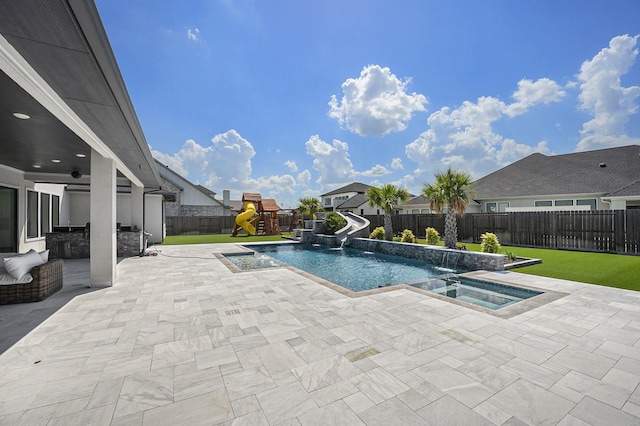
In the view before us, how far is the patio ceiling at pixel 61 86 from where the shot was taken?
7.42 feet

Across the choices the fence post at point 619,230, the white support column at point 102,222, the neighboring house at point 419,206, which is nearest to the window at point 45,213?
the white support column at point 102,222

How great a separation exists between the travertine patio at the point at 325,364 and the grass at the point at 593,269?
5.01 feet

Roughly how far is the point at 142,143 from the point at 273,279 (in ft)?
14.0


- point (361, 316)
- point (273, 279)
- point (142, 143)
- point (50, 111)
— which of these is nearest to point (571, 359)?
point (361, 316)

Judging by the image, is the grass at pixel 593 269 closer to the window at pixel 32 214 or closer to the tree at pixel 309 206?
the window at pixel 32 214

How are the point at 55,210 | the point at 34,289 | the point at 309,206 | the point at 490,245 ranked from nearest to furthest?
the point at 34,289
the point at 490,245
the point at 55,210
the point at 309,206

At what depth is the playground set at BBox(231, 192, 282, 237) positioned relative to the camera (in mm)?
22453

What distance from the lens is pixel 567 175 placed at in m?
17.6

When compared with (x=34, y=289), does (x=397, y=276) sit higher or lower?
lower

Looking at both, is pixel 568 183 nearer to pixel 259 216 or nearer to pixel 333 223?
pixel 333 223

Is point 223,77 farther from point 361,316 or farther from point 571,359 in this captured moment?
point 571,359

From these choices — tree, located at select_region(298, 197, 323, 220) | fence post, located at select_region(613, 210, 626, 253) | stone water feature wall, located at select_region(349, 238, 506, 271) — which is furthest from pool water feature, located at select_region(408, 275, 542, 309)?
tree, located at select_region(298, 197, 323, 220)

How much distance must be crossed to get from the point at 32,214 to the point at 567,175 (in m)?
27.9

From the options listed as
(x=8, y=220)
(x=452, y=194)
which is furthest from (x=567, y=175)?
(x=8, y=220)
